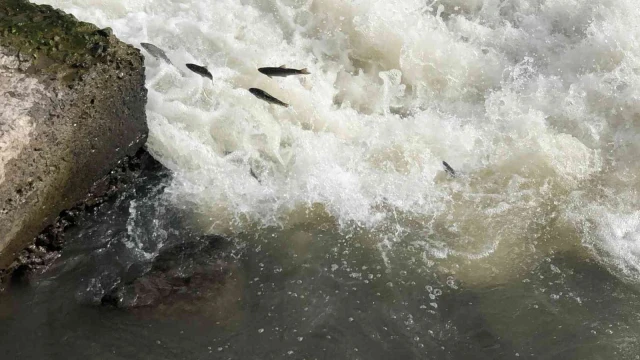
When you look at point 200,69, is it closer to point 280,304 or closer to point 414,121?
point 414,121

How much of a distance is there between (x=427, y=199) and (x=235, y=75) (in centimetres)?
253

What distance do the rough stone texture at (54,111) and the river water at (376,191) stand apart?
A: 1.28ft

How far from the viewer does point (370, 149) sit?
6.16 metres

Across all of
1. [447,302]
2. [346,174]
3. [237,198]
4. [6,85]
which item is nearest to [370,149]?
[346,174]

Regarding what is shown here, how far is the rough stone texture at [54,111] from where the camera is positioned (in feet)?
15.0

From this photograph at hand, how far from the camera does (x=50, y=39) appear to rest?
16.6ft

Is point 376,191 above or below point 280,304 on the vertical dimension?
above

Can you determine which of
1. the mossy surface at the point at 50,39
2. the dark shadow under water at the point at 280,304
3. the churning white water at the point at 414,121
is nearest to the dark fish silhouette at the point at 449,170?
the churning white water at the point at 414,121

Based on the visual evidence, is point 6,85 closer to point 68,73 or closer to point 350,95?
point 68,73

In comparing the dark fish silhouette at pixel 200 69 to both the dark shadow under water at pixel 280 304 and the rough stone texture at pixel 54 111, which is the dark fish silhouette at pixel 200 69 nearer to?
the rough stone texture at pixel 54 111

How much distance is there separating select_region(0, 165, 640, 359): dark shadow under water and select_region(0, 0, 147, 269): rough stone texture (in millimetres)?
400

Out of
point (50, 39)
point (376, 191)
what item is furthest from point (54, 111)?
point (376, 191)

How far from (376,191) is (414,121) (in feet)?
3.74

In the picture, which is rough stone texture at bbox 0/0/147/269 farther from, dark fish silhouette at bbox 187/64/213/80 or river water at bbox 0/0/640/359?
dark fish silhouette at bbox 187/64/213/80
